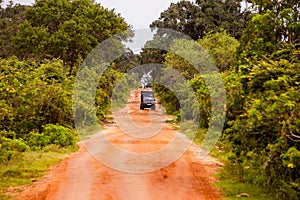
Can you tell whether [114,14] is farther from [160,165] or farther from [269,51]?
[269,51]

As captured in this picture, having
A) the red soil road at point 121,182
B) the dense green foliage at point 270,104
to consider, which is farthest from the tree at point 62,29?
the dense green foliage at point 270,104

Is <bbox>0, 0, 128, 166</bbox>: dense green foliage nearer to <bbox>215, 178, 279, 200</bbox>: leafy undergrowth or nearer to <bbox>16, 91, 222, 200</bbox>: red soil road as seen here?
<bbox>16, 91, 222, 200</bbox>: red soil road

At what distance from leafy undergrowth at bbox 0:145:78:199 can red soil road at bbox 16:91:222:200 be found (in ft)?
1.30

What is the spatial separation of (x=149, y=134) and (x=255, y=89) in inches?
659

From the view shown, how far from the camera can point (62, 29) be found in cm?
3791

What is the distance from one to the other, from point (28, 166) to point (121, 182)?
4.33m

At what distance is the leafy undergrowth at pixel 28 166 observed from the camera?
1408 cm

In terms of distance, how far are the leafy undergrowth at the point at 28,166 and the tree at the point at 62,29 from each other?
1917cm

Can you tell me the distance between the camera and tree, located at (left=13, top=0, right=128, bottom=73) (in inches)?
1487

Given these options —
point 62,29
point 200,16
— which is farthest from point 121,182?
point 200,16

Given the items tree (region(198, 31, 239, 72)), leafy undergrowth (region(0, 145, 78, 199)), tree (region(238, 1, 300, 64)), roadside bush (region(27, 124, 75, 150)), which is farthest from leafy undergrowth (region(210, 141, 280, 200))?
tree (region(198, 31, 239, 72))

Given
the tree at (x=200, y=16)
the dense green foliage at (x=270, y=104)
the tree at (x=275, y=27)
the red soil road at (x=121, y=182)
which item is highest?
the tree at (x=200, y=16)

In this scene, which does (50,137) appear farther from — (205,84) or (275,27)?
(275,27)

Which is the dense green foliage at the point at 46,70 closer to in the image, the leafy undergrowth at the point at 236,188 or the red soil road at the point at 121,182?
the red soil road at the point at 121,182
